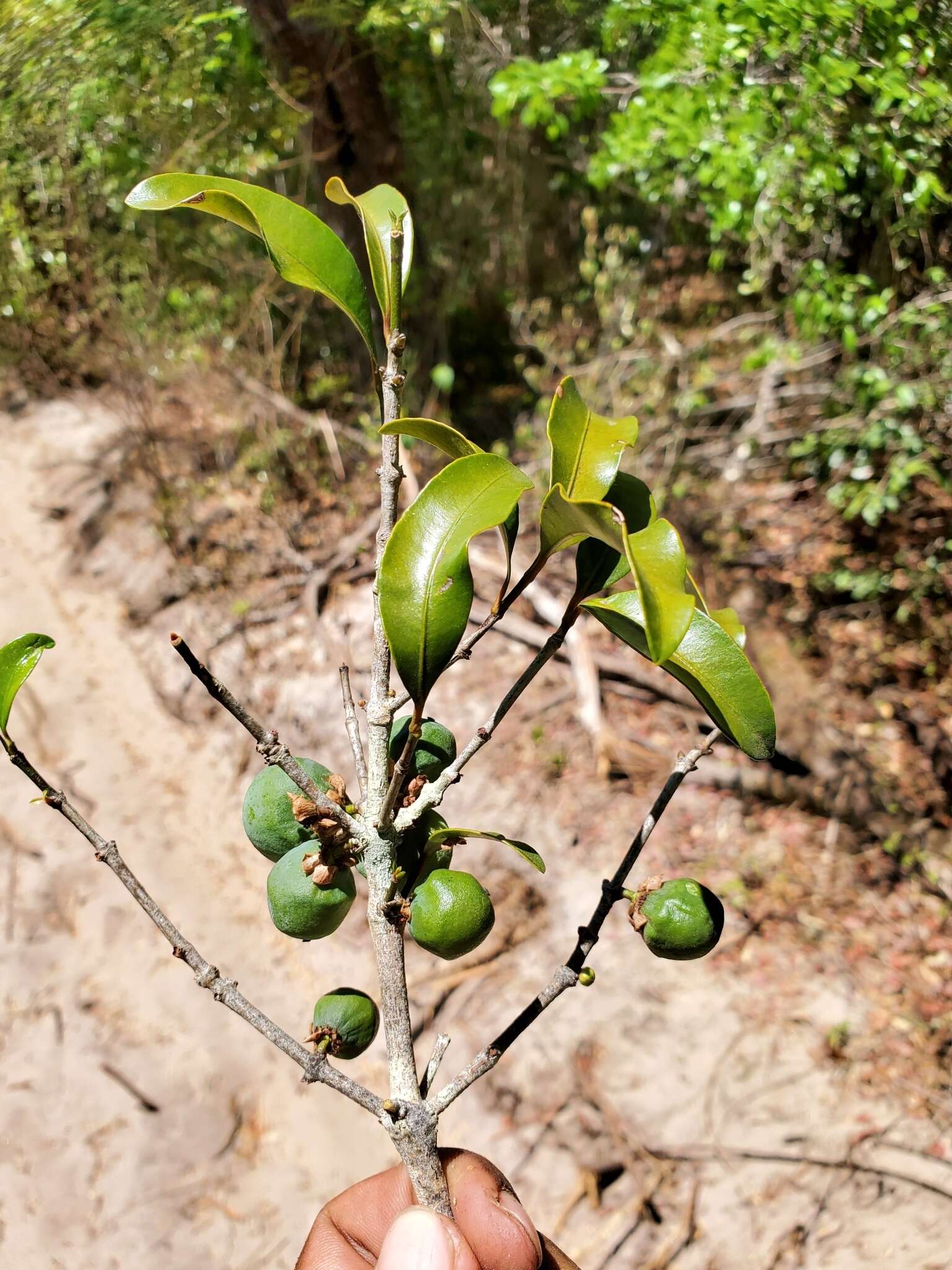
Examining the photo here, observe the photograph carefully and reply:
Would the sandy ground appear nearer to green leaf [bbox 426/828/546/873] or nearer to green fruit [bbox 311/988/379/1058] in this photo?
green fruit [bbox 311/988/379/1058]

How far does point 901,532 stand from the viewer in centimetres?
332

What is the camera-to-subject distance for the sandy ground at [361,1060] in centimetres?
234

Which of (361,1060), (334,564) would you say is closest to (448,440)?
(361,1060)

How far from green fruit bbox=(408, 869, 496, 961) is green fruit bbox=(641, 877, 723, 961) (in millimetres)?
160

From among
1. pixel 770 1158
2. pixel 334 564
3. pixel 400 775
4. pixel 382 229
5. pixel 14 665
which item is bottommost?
pixel 770 1158

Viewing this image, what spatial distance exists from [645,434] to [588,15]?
157 cm

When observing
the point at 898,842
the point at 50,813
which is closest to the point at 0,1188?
the point at 50,813

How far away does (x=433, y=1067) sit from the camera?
0.87 m

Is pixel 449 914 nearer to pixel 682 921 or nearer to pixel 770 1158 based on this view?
pixel 682 921

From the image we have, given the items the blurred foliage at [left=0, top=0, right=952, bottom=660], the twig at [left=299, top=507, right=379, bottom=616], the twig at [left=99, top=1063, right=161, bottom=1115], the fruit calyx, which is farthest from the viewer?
the twig at [left=299, top=507, right=379, bottom=616]

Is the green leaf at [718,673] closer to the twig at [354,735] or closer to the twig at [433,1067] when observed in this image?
the twig at [354,735]

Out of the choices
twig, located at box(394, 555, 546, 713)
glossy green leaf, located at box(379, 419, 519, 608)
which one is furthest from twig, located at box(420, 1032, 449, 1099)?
glossy green leaf, located at box(379, 419, 519, 608)

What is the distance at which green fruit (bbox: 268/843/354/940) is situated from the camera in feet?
2.50

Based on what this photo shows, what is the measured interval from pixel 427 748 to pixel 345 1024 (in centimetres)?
28
